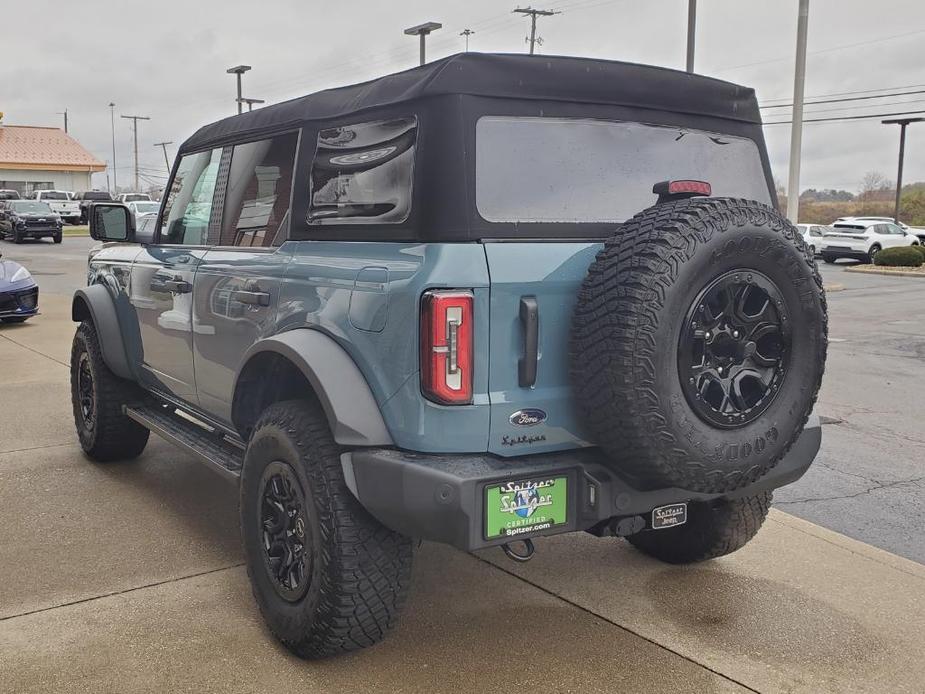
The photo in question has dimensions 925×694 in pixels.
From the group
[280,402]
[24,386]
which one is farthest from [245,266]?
[24,386]

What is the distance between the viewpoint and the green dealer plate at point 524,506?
8.96ft

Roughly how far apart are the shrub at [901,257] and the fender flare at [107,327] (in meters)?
26.2

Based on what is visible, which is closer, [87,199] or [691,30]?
[691,30]

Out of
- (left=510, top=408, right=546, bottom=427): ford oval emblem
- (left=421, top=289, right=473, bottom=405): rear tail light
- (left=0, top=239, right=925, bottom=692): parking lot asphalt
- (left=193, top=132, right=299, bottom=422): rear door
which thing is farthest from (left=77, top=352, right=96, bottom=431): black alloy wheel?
(left=510, top=408, right=546, bottom=427): ford oval emblem

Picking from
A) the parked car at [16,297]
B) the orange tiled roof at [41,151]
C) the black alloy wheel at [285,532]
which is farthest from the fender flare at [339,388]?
the orange tiled roof at [41,151]

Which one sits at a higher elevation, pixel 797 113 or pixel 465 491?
pixel 797 113

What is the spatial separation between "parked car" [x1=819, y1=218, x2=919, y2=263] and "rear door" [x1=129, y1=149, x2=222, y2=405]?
29.2 m

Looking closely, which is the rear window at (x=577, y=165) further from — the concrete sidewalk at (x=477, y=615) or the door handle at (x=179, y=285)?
the door handle at (x=179, y=285)

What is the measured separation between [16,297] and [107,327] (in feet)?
23.5

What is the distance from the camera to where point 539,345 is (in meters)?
2.88

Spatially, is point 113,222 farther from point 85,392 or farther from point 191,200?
point 85,392

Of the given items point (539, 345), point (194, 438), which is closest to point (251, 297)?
point (194, 438)

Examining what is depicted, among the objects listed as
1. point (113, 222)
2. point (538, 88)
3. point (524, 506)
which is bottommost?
point (524, 506)

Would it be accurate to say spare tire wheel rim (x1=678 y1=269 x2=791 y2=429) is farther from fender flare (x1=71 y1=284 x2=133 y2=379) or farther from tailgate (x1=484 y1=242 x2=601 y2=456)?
fender flare (x1=71 y1=284 x2=133 y2=379)
